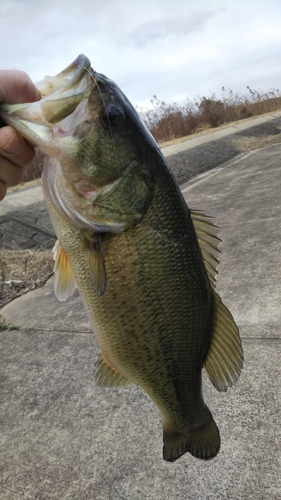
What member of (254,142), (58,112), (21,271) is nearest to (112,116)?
(58,112)

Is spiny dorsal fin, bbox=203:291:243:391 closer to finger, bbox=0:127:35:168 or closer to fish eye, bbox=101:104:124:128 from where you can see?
fish eye, bbox=101:104:124:128

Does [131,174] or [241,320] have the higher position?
[131,174]

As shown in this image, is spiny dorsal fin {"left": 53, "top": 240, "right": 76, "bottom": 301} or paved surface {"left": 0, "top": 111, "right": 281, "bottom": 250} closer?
spiny dorsal fin {"left": 53, "top": 240, "right": 76, "bottom": 301}

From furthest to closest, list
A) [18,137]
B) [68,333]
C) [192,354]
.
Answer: [68,333] → [192,354] → [18,137]

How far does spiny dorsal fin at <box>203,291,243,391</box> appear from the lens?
1.45m

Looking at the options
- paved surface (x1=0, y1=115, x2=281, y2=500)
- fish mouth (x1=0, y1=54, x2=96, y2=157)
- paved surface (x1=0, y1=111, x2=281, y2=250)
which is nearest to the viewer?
fish mouth (x1=0, y1=54, x2=96, y2=157)

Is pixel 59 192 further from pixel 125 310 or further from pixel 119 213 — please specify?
pixel 125 310

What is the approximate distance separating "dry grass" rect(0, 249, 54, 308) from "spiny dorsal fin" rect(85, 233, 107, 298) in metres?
3.58

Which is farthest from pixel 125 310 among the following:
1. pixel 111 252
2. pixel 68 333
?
pixel 68 333

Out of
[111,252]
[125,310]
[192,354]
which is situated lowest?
[192,354]

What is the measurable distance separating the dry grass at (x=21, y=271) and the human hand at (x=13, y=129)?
3.47 metres

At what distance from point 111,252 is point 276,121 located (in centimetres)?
1643

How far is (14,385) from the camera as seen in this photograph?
10.2 ft

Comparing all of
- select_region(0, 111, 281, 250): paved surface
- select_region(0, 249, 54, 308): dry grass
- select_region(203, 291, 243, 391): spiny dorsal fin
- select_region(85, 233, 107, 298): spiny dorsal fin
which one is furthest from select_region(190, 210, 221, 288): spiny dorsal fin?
select_region(0, 111, 281, 250): paved surface
